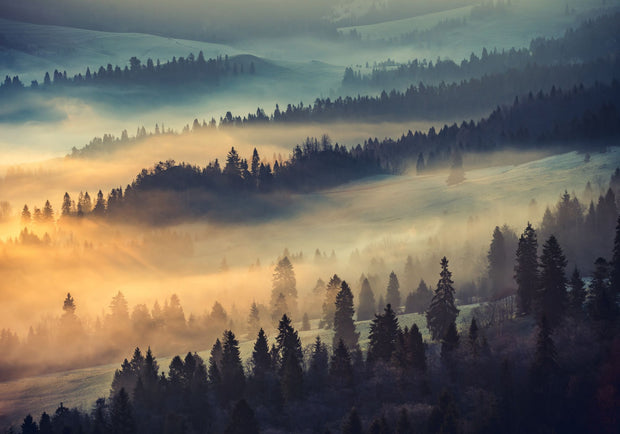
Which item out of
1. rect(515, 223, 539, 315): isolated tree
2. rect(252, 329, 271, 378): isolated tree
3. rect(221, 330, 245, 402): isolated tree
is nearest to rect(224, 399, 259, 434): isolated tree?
rect(221, 330, 245, 402): isolated tree

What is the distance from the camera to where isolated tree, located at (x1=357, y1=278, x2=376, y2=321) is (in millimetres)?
184625

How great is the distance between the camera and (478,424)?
398 ft

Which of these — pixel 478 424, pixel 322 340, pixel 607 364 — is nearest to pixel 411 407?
pixel 478 424

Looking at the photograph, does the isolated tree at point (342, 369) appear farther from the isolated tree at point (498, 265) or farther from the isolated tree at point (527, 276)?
the isolated tree at point (498, 265)

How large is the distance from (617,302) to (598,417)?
67.0ft

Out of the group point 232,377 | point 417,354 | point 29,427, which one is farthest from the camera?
point 29,427

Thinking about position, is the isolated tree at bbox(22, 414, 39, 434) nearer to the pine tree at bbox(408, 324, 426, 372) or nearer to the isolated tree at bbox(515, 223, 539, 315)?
the pine tree at bbox(408, 324, 426, 372)

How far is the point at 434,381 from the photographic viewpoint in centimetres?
13038

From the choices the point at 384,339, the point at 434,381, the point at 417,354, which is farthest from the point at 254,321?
the point at 434,381

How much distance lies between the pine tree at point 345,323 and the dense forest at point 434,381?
4.36 meters

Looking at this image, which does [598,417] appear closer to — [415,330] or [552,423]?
[552,423]

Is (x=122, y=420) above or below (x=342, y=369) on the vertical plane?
below

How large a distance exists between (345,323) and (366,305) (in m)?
31.1

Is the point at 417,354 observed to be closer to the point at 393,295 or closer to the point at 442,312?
the point at 442,312
